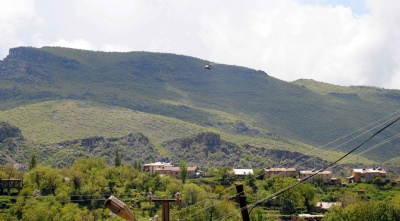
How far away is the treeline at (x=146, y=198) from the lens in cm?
8839

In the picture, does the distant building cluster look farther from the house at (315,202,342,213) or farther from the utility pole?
the utility pole

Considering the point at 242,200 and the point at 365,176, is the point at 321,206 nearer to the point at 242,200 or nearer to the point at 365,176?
the point at 365,176

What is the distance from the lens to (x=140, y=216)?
9369 centimetres

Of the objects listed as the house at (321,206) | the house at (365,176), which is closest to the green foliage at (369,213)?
the house at (321,206)

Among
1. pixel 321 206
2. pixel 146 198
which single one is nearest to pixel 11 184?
pixel 146 198

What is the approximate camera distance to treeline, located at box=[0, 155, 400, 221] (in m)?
88.4

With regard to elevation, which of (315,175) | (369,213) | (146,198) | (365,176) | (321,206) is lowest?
(369,213)

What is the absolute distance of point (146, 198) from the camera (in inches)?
4198

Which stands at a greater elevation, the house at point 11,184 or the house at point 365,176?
the house at point 365,176

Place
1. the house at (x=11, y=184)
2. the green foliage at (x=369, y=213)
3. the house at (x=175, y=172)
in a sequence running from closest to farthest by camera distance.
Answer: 1. the green foliage at (x=369, y=213)
2. the house at (x=11, y=184)
3. the house at (x=175, y=172)

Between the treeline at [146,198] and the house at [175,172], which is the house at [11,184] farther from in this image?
the house at [175,172]

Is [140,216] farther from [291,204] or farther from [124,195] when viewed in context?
[291,204]

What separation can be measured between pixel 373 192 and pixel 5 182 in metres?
64.4

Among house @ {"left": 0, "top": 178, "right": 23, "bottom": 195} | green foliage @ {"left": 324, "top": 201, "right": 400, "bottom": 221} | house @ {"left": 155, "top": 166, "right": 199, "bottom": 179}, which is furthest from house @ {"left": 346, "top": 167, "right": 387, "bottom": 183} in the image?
house @ {"left": 0, "top": 178, "right": 23, "bottom": 195}
